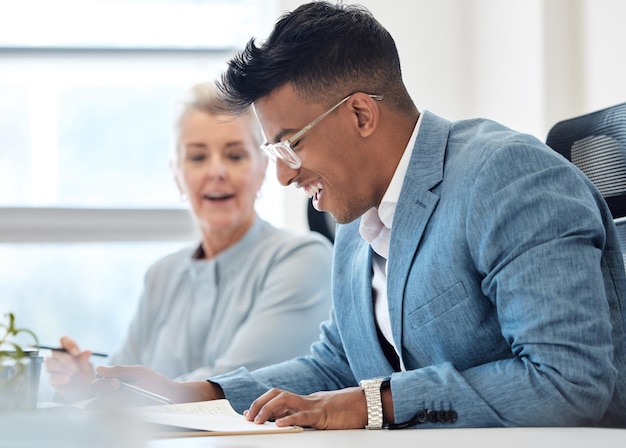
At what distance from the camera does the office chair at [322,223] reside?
2.91m

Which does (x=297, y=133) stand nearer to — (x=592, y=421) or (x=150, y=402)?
(x=150, y=402)

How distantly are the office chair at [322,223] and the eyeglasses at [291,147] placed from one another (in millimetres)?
1261

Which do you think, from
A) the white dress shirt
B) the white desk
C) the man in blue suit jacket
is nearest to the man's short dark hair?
the man in blue suit jacket

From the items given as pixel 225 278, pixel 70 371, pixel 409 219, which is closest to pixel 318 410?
pixel 409 219

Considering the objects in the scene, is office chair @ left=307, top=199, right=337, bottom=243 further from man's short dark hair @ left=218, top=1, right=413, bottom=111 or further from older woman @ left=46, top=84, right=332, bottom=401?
man's short dark hair @ left=218, top=1, right=413, bottom=111

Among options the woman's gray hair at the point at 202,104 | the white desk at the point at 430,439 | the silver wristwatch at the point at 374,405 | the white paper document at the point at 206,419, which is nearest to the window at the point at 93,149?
the woman's gray hair at the point at 202,104

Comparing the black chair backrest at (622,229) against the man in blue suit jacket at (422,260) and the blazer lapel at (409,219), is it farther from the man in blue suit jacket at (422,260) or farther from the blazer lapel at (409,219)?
the blazer lapel at (409,219)

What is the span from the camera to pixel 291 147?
1618mm

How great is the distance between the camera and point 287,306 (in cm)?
263

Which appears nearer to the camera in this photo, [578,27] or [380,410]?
[380,410]

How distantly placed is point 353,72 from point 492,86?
2.16 meters

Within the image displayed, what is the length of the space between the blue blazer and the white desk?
7 cm

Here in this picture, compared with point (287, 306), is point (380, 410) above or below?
below

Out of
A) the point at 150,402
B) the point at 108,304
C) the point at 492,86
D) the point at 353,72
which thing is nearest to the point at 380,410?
the point at 150,402
